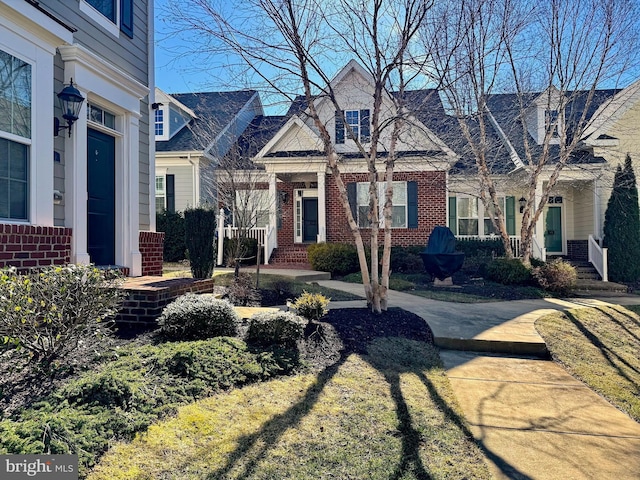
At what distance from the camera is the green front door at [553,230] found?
1619 cm

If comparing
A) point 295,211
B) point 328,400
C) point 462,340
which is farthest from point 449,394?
point 295,211

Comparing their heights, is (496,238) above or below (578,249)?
above

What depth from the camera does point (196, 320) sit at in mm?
4457

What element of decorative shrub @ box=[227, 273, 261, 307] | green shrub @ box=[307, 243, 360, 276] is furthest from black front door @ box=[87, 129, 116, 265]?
green shrub @ box=[307, 243, 360, 276]

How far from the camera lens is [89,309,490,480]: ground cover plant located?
2393mm

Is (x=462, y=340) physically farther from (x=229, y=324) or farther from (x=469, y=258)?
(x=469, y=258)

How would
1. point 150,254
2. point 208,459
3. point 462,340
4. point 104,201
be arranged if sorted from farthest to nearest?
point 150,254 < point 104,201 < point 462,340 < point 208,459

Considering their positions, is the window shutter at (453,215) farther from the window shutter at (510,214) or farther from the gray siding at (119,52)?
the gray siding at (119,52)

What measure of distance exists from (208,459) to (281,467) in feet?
1.44

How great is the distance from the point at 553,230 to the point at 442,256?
785 centimetres

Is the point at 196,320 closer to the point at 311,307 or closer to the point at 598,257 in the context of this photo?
the point at 311,307

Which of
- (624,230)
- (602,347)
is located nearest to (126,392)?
(602,347)

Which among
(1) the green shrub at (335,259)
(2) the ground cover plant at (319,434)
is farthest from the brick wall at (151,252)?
(1) the green shrub at (335,259)

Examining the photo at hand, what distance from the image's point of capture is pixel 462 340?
5.60 metres
